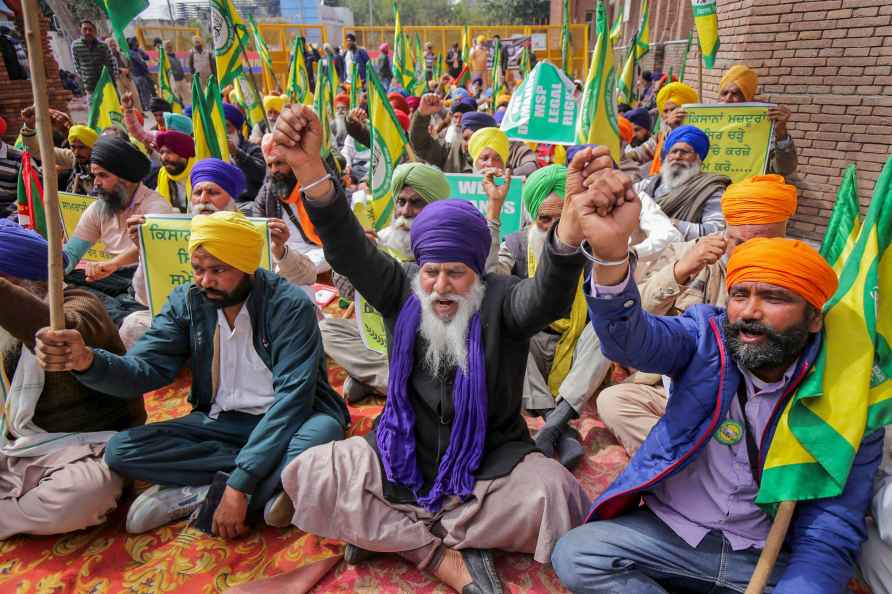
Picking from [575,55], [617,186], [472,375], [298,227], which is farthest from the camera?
[575,55]

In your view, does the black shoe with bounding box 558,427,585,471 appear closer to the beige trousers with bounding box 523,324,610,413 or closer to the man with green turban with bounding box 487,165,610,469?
the man with green turban with bounding box 487,165,610,469

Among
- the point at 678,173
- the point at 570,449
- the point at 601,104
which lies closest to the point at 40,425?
the point at 570,449

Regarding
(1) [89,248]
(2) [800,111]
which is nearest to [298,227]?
(1) [89,248]

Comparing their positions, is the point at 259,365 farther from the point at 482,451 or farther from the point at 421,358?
the point at 482,451

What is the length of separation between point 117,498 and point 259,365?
90 centimetres

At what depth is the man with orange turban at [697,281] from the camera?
2967mm

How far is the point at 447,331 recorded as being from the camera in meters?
2.21

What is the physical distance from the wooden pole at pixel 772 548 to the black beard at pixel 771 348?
1.44 feet

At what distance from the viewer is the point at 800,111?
6156 millimetres

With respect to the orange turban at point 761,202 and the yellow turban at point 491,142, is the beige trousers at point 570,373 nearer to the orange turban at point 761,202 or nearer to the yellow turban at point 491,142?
the orange turban at point 761,202

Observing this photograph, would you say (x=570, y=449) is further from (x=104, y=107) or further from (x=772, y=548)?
(x=104, y=107)

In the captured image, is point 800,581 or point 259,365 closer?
point 800,581

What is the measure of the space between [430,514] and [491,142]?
12.9 feet

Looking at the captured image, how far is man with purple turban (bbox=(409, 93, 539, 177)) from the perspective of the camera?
5.97 meters
